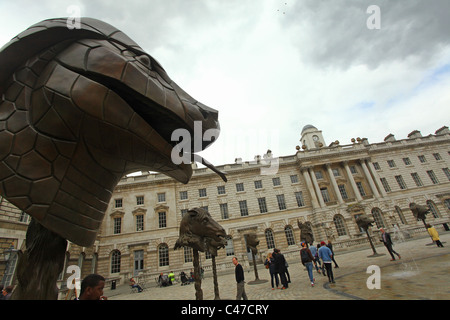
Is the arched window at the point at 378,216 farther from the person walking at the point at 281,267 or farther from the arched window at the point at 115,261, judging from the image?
the arched window at the point at 115,261

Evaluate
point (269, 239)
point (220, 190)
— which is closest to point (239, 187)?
point (220, 190)

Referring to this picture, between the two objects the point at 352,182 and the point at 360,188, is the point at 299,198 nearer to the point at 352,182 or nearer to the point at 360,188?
the point at 352,182

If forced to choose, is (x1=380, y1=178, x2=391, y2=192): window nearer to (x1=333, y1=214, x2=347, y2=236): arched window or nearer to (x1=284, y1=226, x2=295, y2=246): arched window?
(x1=333, y1=214, x2=347, y2=236): arched window

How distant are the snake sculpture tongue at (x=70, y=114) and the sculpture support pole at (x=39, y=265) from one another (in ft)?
0.48

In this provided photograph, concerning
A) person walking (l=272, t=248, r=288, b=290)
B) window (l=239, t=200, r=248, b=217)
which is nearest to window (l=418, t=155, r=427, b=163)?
window (l=239, t=200, r=248, b=217)

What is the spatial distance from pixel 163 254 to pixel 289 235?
14903mm

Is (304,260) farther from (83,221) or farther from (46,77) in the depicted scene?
(46,77)

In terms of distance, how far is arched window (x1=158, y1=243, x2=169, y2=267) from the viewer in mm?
23000

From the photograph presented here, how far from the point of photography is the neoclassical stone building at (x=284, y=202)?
75.0 feet

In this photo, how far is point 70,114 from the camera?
1661 millimetres

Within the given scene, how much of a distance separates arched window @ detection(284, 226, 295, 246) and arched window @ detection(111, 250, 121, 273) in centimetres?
1919

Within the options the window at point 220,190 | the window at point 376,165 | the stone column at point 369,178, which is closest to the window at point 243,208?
the window at point 220,190

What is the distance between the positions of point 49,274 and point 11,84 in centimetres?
158

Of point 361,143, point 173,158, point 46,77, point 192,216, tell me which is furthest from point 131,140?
point 361,143
